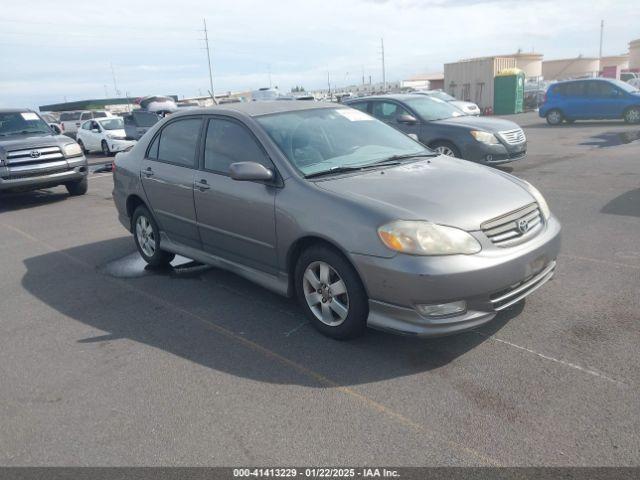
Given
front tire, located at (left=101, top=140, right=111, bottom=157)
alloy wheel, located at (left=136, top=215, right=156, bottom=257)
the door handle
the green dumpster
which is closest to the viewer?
the door handle

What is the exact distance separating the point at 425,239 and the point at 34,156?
9379 millimetres

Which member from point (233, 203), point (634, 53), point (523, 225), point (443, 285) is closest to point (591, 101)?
point (523, 225)

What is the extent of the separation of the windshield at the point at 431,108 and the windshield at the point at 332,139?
5783mm

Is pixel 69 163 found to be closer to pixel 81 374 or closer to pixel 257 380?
pixel 81 374

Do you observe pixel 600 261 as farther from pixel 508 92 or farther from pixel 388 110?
pixel 508 92

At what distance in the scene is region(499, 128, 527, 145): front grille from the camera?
1010 cm

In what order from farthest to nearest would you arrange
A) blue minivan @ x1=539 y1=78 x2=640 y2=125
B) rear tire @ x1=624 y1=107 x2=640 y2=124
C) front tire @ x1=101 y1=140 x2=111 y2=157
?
1. front tire @ x1=101 y1=140 x2=111 y2=157
2. blue minivan @ x1=539 y1=78 x2=640 y2=125
3. rear tire @ x1=624 y1=107 x2=640 y2=124

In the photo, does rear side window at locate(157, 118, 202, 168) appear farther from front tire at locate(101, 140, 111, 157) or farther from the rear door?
front tire at locate(101, 140, 111, 157)

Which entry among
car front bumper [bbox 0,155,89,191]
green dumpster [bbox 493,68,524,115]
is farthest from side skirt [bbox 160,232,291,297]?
green dumpster [bbox 493,68,524,115]

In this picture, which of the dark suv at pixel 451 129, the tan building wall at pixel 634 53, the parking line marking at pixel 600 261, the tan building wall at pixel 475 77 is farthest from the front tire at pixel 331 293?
the tan building wall at pixel 634 53

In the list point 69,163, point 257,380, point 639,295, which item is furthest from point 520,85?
point 257,380

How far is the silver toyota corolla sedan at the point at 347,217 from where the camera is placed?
3.42 meters

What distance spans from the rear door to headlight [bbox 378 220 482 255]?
2295mm

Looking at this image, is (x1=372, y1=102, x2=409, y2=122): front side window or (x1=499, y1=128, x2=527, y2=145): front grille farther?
(x1=372, y1=102, x2=409, y2=122): front side window
